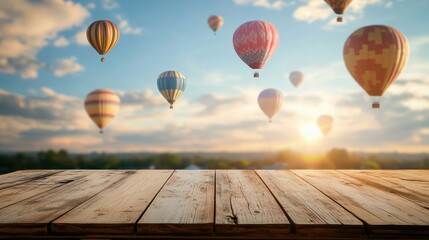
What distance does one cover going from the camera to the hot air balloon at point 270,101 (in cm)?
3197

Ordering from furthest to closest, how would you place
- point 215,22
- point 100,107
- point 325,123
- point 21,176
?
point 325,123 < point 215,22 < point 100,107 < point 21,176

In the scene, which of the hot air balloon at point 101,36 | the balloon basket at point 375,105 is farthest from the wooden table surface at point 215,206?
the hot air balloon at point 101,36

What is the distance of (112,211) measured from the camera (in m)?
2.28

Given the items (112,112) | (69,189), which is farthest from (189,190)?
(112,112)

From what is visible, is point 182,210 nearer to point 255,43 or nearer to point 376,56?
point 376,56

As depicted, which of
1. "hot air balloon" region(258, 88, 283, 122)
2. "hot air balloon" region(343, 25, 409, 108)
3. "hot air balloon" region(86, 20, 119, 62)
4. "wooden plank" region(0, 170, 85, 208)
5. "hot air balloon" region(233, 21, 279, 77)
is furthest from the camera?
"hot air balloon" region(258, 88, 283, 122)

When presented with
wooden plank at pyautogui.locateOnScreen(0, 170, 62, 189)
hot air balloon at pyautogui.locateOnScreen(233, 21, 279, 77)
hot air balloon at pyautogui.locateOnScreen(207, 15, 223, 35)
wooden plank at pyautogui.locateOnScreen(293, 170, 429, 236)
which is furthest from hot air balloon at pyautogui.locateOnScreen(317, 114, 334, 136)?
wooden plank at pyautogui.locateOnScreen(0, 170, 62, 189)

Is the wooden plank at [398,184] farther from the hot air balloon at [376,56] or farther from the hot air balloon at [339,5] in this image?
the hot air balloon at [339,5]

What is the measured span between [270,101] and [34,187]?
98.1 ft

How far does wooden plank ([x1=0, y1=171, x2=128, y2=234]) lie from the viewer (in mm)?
2051

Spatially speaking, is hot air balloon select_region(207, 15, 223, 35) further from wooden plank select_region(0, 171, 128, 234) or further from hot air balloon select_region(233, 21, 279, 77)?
wooden plank select_region(0, 171, 128, 234)

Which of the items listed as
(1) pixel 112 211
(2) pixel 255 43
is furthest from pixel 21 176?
(2) pixel 255 43

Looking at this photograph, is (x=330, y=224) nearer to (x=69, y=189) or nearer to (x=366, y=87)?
(x=69, y=189)

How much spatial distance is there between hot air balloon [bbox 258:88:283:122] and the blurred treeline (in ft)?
185
